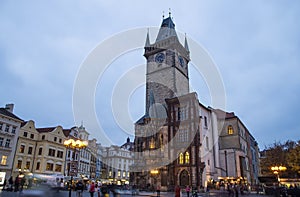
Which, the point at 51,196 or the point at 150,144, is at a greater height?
the point at 150,144

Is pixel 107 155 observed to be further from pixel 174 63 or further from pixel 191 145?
pixel 191 145

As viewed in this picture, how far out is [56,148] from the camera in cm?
5047

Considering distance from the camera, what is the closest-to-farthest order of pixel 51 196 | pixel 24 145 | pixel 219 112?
pixel 51 196, pixel 24 145, pixel 219 112

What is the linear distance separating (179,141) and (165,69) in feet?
82.7

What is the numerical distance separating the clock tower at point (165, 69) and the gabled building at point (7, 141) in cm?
2846

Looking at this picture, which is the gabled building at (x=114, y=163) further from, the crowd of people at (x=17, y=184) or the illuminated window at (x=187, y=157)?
the crowd of people at (x=17, y=184)

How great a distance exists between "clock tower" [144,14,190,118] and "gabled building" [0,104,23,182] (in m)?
28.5

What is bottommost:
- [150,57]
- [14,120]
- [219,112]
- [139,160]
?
[139,160]

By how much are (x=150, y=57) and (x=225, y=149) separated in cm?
3259

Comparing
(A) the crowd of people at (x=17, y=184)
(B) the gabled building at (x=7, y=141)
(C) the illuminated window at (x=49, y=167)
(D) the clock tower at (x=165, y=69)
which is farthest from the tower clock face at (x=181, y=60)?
(A) the crowd of people at (x=17, y=184)

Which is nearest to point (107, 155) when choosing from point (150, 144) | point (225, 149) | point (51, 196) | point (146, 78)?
point (146, 78)

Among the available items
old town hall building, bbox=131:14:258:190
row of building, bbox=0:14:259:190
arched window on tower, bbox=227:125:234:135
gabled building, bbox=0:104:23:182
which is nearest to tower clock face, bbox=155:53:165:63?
row of building, bbox=0:14:259:190

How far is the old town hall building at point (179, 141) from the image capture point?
138 feet

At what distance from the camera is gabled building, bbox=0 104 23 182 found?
4014cm
